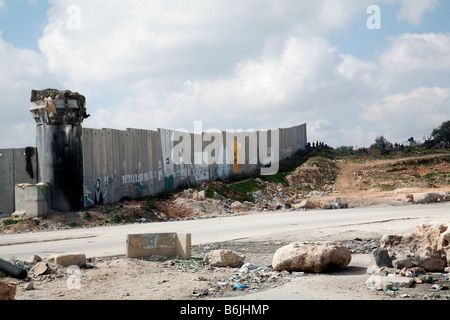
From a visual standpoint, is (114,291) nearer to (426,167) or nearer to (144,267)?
(144,267)

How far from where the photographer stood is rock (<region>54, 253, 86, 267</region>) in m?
9.02

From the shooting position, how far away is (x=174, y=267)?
29.7 feet

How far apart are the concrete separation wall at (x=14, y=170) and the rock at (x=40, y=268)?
11647 millimetres

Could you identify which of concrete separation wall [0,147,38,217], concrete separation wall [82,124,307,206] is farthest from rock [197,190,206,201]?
concrete separation wall [0,147,38,217]

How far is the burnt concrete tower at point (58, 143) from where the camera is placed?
18.9 metres

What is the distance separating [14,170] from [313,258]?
14564 millimetres

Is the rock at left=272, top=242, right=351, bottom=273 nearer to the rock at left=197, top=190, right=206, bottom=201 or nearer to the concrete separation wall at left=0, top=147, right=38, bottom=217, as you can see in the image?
the concrete separation wall at left=0, top=147, right=38, bottom=217

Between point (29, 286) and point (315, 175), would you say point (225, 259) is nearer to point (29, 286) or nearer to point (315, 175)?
point (29, 286)

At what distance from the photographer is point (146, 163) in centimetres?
2383

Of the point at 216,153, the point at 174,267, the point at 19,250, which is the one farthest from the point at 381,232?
the point at 216,153

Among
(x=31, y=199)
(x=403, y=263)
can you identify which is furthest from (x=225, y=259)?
(x=31, y=199)

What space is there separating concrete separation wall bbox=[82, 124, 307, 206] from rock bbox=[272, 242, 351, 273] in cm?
1316

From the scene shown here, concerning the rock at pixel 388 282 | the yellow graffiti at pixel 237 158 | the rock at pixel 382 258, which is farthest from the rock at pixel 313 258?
the yellow graffiti at pixel 237 158
